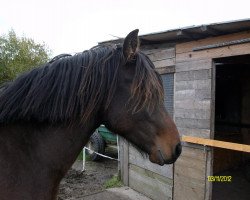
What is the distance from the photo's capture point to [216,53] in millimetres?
3770

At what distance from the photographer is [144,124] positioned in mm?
1707

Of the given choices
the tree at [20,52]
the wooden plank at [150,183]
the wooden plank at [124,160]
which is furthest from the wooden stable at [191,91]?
the tree at [20,52]

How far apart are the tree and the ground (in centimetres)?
1267

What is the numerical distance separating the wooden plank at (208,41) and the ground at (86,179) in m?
3.23

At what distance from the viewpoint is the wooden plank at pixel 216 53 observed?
11.3 ft

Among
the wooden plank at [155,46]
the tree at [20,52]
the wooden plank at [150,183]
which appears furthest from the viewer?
the tree at [20,52]

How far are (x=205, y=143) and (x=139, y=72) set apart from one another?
2.57 m

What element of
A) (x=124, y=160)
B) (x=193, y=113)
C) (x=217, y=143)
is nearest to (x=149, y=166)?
(x=124, y=160)

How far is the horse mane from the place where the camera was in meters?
1.57

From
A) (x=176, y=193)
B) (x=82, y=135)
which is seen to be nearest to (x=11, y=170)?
(x=82, y=135)

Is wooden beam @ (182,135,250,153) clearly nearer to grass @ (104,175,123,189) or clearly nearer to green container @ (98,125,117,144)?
grass @ (104,175,123,189)

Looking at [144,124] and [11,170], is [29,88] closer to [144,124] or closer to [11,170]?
[11,170]

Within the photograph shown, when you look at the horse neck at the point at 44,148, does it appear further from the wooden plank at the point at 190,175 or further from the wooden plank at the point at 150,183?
the wooden plank at the point at 150,183

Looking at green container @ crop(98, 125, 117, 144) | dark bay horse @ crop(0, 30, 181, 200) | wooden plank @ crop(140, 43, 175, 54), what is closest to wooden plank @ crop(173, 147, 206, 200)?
wooden plank @ crop(140, 43, 175, 54)
